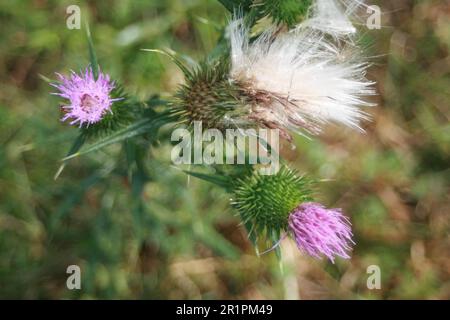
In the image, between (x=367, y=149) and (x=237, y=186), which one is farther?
(x=367, y=149)

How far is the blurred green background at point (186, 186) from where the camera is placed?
12.6 ft

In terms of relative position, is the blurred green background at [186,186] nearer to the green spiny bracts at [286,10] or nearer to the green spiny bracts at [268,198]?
the green spiny bracts at [268,198]

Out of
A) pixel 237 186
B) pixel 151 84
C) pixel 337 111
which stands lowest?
pixel 237 186

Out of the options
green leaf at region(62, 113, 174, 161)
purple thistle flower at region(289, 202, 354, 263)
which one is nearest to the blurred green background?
green leaf at region(62, 113, 174, 161)

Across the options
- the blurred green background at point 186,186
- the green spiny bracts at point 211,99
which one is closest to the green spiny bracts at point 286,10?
the green spiny bracts at point 211,99

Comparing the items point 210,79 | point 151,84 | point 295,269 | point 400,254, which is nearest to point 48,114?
point 151,84

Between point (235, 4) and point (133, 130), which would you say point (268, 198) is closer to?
Result: point (133, 130)

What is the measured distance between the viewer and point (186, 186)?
3.57m

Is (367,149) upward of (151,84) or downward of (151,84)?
downward
